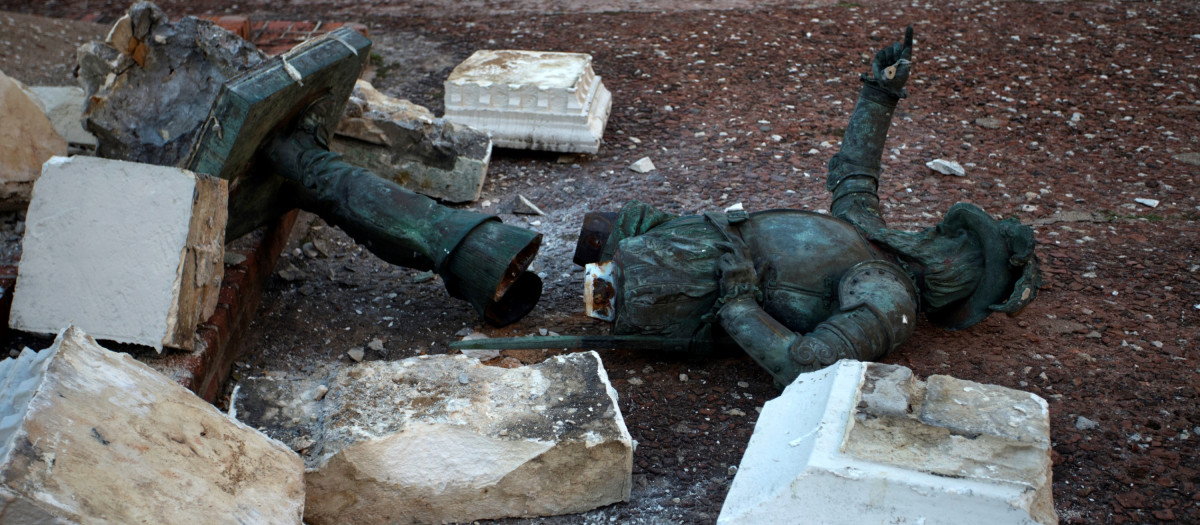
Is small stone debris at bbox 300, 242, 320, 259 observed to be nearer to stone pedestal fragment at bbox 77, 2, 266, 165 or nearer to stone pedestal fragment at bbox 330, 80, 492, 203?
stone pedestal fragment at bbox 330, 80, 492, 203

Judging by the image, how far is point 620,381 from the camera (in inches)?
121

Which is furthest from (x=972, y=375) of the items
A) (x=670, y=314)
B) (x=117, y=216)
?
(x=117, y=216)

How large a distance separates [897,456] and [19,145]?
3.07 meters

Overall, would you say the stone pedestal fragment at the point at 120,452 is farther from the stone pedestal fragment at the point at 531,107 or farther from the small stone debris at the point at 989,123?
the small stone debris at the point at 989,123

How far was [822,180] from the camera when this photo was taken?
14.3ft

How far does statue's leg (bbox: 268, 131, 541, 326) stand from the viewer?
3.11 m

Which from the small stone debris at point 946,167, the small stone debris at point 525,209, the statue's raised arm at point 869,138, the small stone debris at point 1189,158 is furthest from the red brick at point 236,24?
the small stone debris at point 1189,158

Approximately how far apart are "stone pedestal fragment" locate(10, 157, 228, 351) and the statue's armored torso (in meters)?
1.30

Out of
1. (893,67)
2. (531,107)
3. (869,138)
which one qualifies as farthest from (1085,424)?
(531,107)

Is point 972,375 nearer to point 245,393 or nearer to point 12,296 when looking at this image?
point 245,393

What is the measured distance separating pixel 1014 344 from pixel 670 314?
118 cm

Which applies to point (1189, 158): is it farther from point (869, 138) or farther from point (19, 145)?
point (19, 145)

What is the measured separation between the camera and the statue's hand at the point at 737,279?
285cm

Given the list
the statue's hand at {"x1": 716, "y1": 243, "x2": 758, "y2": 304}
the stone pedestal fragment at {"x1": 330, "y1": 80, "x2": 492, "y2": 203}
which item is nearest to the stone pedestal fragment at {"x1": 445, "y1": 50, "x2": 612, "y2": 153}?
the stone pedestal fragment at {"x1": 330, "y1": 80, "x2": 492, "y2": 203}
